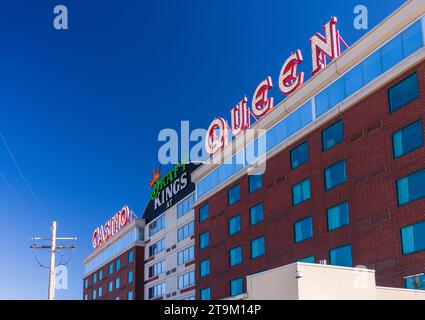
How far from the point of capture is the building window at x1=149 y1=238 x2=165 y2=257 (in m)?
74.7

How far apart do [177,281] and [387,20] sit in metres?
41.8

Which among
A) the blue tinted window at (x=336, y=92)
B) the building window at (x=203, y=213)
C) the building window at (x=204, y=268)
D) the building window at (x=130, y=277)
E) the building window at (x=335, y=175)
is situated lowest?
the building window at (x=204, y=268)

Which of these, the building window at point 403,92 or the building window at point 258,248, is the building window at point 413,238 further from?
the building window at point 258,248

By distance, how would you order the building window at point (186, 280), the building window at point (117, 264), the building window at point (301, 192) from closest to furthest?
the building window at point (301, 192), the building window at point (186, 280), the building window at point (117, 264)

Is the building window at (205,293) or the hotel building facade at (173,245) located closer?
the building window at (205,293)

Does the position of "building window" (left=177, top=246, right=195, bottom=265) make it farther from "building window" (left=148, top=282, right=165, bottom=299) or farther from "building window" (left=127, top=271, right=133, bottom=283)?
"building window" (left=127, top=271, right=133, bottom=283)

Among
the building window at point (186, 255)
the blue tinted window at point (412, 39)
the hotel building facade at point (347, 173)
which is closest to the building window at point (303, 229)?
the hotel building facade at point (347, 173)

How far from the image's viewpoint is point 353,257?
3659cm

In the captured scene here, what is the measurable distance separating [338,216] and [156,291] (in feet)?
136

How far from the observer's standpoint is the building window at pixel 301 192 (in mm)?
42312

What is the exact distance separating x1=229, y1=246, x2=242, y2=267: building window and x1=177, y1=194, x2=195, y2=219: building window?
13378 mm

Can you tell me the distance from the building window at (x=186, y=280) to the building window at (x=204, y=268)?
441cm

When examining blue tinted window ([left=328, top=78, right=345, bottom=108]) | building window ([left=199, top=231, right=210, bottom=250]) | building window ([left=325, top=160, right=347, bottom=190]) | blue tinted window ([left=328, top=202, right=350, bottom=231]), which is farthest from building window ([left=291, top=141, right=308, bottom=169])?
building window ([left=199, top=231, right=210, bottom=250])
